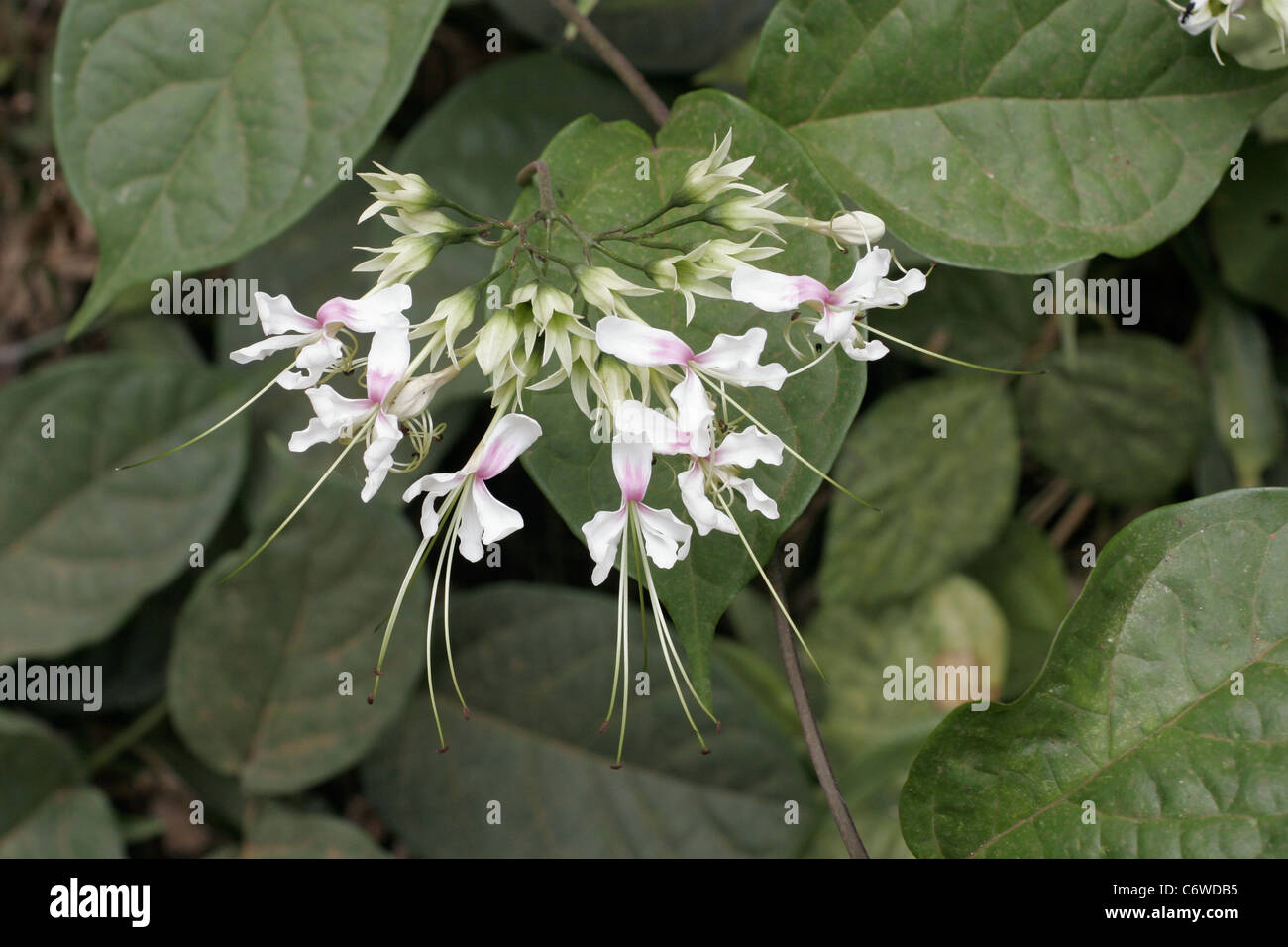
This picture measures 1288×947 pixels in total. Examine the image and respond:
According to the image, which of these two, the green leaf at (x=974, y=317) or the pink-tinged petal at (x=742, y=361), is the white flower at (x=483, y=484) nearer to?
the pink-tinged petal at (x=742, y=361)

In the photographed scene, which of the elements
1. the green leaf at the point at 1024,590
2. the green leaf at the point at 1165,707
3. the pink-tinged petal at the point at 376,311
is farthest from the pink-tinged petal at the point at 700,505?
the green leaf at the point at 1024,590

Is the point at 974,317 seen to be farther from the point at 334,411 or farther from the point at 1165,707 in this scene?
the point at 334,411

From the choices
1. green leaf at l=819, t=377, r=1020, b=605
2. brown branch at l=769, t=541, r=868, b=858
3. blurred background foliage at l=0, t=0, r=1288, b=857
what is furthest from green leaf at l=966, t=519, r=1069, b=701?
brown branch at l=769, t=541, r=868, b=858

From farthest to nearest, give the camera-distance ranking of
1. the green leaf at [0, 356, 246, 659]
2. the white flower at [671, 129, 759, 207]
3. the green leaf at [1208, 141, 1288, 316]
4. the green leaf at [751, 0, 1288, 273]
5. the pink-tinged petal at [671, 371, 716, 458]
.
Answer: the green leaf at [0, 356, 246, 659], the green leaf at [1208, 141, 1288, 316], the green leaf at [751, 0, 1288, 273], the white flower at [671, 129, 759, 207], the pink-tinged petal at [671, 371, 716, 458]

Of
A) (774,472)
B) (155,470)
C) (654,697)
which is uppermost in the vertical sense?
(155,470)

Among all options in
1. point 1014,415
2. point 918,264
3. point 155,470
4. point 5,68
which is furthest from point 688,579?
point 5,68

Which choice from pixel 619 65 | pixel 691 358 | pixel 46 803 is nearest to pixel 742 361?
pixel 691 358

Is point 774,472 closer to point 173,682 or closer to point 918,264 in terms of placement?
point 918,264

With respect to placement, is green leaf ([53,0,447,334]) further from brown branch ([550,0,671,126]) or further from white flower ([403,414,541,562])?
white flower ([403,414,541,562])
